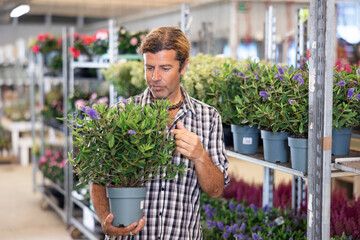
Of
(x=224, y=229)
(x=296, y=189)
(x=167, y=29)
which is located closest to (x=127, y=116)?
(x=167, y=29)

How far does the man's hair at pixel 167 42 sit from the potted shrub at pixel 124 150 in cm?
22

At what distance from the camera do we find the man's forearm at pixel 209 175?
5.30ft

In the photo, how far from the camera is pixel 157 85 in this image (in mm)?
1666

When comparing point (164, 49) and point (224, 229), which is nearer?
point (164, 49)

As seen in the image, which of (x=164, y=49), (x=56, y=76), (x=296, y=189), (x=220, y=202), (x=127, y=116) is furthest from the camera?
(x=56, y=76)

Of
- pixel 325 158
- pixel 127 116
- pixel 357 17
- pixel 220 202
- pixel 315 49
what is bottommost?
pixel 220 202

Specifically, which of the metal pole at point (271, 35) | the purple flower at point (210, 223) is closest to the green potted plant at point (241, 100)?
the purple flower at point (210, 223)

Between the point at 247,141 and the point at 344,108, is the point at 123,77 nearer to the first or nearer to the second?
the point at 247,141

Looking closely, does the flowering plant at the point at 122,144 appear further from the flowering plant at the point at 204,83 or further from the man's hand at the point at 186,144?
the flowering plant at the point at 204,83

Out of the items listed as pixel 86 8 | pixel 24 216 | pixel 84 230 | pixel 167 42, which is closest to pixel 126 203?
pixel 167 42

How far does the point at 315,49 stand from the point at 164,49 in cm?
52

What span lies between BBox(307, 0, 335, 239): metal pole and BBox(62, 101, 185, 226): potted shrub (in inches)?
18.6

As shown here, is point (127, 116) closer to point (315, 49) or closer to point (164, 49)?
point (164, 49)

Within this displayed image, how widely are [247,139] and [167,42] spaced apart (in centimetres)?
74
